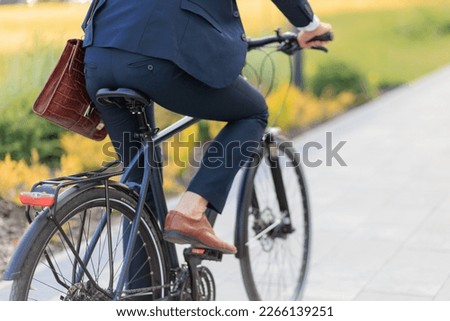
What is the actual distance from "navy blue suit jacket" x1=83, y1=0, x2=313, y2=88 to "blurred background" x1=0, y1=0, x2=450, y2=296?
69 centimetres

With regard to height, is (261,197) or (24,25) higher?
(24,25)

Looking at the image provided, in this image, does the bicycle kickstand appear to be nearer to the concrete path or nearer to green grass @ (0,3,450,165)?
the concrete path

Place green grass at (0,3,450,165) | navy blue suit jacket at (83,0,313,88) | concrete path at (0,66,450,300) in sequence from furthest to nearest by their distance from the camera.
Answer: green grass at (0,3,450,165) < concrete path at (0,66,450,300) < navy blue suit jacket at (83,0,313,88)

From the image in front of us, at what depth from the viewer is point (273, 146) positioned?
4.05m

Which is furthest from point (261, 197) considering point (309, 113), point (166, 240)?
point (309, 113)

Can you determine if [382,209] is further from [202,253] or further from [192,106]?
[192,106]

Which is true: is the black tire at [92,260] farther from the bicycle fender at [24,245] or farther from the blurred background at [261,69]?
the blurred background at [261,69]

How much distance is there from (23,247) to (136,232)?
1.59ft

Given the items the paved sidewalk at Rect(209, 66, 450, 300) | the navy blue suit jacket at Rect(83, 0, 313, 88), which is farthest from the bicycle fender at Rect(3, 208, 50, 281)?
the paved sidewalk at Rect(209, 66, 450, 300)

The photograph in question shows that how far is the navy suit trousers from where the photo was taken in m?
3.13

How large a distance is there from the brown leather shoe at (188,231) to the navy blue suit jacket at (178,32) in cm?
49

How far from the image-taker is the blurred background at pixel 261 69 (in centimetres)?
569

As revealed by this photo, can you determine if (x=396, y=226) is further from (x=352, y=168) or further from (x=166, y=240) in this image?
(x=166, y=240)

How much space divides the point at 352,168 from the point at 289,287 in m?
2.72
